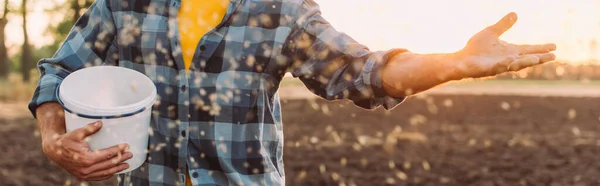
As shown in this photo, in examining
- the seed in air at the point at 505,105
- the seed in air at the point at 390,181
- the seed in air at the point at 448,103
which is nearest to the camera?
the seed in air at the point at 390,181

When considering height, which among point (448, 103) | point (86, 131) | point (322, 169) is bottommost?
point (448, 103)

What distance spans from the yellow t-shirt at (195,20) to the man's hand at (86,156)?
33 centimetres

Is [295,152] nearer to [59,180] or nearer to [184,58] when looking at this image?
[59,180]

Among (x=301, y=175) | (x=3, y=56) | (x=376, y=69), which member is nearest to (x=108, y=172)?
(x=376, y=69)

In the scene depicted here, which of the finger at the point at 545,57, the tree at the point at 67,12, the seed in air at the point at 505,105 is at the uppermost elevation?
the finger at the point at 545,57

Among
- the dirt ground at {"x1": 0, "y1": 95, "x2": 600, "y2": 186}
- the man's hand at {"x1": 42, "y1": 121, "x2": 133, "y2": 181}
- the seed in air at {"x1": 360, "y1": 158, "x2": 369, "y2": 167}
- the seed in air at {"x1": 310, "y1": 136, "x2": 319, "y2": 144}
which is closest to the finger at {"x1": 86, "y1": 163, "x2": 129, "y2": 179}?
the man's hand at {"x1": 42, "y1": 121, "x2": 133, "y2": 181}

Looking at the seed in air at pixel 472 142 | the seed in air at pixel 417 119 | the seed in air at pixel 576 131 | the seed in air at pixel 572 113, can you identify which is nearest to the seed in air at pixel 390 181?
the seed in air at pixel 472 142

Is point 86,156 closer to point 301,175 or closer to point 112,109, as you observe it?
point 112,109

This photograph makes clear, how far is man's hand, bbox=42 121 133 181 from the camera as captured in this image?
2.36 meters

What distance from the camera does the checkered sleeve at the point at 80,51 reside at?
258cm

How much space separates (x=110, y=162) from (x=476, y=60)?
3.64 ft

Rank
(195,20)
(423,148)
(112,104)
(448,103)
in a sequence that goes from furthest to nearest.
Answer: (448,103)
(423,148)
(112,104)
(195,20)

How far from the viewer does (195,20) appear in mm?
2471

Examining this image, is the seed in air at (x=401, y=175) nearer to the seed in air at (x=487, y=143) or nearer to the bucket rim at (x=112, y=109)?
the seed in air at (x=487, y=143)
